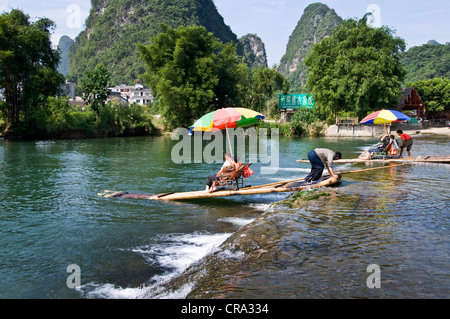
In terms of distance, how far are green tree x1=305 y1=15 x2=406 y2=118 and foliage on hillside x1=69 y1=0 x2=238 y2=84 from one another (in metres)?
99.0

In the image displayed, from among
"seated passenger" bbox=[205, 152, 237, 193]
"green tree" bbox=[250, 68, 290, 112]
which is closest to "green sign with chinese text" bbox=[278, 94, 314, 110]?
"green tree" bbox=[250, 68, 290, 112]

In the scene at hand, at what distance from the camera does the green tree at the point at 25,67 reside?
37.8 meters

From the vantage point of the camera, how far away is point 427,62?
336 ft

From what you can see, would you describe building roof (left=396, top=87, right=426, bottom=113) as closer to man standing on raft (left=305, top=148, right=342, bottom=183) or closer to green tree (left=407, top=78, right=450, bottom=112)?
green tree (left=407, top=78, right=450, bottom=112)

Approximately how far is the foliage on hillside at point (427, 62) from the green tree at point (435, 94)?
103ft

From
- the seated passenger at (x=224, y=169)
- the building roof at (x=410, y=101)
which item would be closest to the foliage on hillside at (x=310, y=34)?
the building roof at (x=410, y=101)

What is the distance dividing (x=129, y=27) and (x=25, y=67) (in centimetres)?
11890

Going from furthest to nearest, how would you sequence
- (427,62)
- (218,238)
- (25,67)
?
(427,62), (25,67), (218,238)

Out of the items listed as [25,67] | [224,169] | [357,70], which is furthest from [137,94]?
[224,169]

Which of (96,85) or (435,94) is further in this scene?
(435,94)

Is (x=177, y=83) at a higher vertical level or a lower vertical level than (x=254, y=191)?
higher

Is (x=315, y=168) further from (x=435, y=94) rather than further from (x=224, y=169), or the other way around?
(x=435, y=94)
